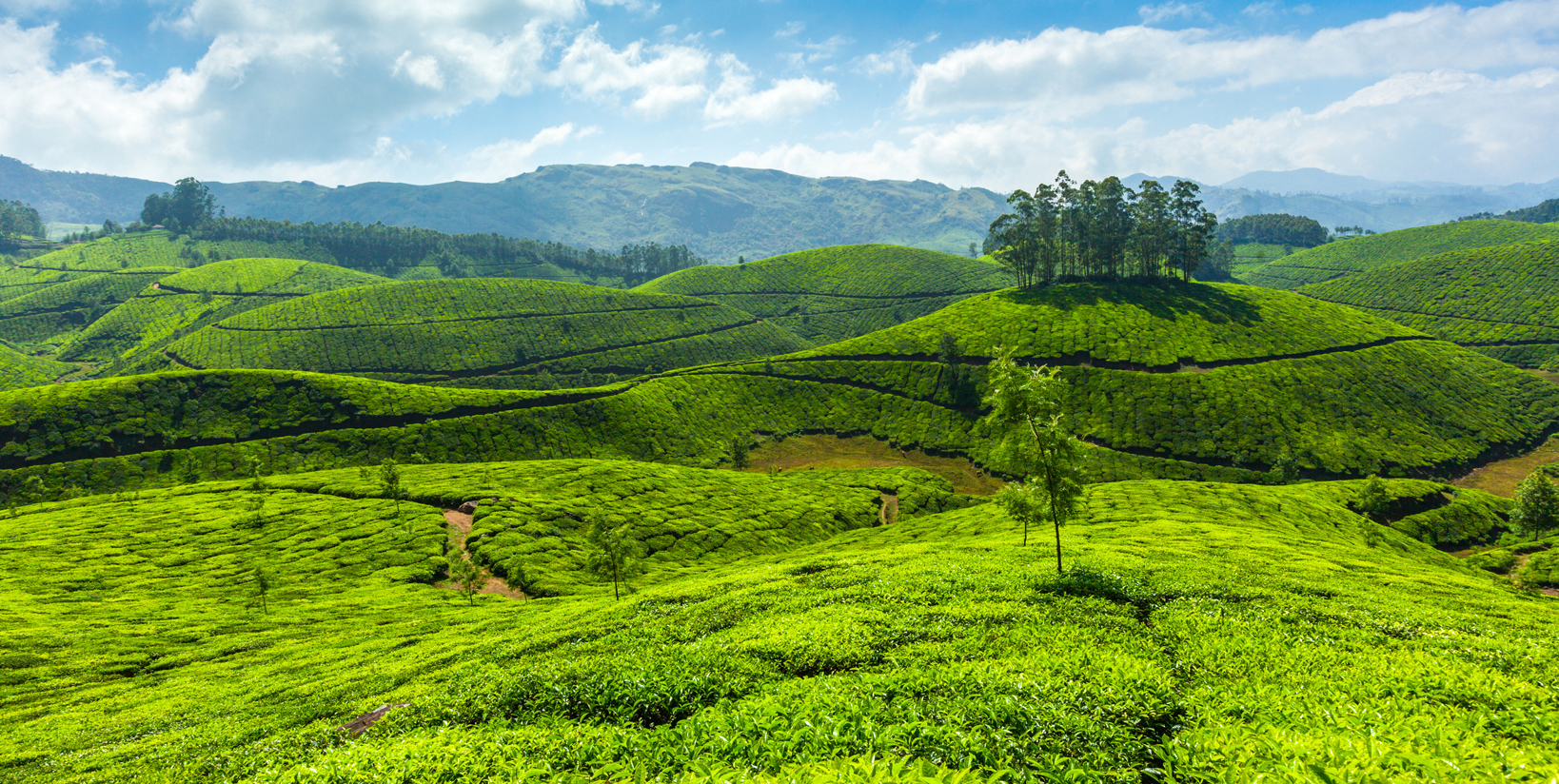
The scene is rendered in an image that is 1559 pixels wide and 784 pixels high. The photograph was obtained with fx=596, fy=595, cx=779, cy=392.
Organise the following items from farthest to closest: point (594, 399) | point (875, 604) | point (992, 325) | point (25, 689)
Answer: point (992, 325), point (594, 399), point (25, 689), point (875, 604)

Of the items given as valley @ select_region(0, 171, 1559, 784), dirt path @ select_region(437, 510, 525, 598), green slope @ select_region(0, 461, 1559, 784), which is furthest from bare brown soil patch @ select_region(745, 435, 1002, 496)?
green slope @ select_region(0, 461, 1559, 784)

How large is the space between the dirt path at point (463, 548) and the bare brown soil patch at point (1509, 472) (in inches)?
7306

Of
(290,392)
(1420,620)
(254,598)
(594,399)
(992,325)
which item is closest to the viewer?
(1420,620)

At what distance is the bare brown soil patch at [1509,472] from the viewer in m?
127

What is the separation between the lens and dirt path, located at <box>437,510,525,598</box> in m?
71.0

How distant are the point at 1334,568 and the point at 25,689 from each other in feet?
308

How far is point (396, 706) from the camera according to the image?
21594 mm

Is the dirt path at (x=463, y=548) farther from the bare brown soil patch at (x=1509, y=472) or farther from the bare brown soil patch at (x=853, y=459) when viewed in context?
the bare brown soil patch at (x=1509, y=472)

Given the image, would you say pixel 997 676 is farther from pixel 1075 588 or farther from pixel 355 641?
pixel 355 641

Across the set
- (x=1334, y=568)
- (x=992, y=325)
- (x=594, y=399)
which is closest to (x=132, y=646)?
(x=1334, y=568)

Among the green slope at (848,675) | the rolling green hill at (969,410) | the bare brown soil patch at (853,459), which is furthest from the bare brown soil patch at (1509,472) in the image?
the bare brown soil patch at (853,459)

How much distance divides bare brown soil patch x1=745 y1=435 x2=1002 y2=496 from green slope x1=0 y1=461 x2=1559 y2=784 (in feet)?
263

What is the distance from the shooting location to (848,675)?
19109mm

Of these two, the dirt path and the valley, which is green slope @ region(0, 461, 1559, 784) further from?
the dirt path
